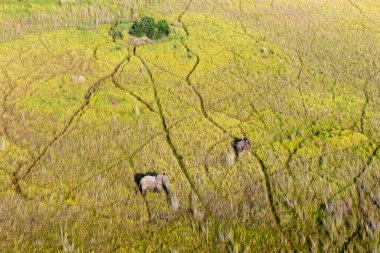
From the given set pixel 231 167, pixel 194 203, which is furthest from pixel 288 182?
pixel 194 203

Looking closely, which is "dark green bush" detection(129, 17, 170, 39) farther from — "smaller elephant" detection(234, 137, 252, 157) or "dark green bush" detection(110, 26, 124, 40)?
"smaller elephant" detection(234, 137, 252, 157)

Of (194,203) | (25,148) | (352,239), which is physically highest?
(352,239)

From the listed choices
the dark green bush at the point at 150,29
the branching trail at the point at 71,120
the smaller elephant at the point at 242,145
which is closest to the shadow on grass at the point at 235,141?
the smaller elephant at the point at 242,145

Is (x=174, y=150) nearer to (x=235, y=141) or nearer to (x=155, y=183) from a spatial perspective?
(x=155, y=183)

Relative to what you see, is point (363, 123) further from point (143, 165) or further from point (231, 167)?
point (143, 165)

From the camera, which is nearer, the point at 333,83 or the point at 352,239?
the point at 352,239

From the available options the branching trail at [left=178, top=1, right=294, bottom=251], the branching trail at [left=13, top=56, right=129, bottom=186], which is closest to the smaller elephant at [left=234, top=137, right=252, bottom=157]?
the branching trail at [left=178, top=1, right=294, bottom=251]
